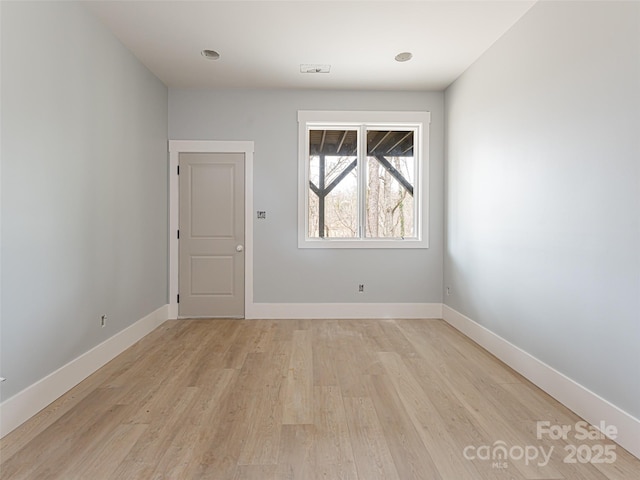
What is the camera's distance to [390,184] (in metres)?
4.71

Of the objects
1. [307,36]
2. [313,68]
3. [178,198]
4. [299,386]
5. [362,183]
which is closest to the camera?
[299,386]

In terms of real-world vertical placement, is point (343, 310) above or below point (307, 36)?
below

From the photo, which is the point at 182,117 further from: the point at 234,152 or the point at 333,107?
the point at 333,107

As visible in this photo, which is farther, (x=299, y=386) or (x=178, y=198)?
(x=178, y=198)

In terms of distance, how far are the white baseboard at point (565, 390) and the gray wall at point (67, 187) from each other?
3.33 meters

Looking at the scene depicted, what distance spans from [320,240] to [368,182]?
0.98 metres

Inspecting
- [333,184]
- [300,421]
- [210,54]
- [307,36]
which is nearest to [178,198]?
[210,54]

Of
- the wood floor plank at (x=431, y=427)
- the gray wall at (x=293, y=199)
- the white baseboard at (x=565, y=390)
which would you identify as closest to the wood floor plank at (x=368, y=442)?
the wood floor plank at (x=431, y=427)

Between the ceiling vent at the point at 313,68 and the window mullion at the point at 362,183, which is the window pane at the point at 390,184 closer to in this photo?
the window mullion at the point at 362,183

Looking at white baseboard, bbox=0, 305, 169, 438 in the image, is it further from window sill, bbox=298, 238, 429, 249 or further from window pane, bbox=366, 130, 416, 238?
window pane, bbox=366, 130, 416, 238

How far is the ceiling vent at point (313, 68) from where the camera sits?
3.80 m

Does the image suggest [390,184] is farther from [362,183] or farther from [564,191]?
[564,191]

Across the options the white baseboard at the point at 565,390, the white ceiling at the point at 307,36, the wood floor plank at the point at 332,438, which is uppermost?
the white ceiling at the point at 307,36

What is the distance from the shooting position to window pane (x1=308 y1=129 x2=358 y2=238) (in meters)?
4.66
